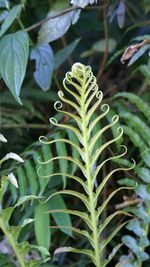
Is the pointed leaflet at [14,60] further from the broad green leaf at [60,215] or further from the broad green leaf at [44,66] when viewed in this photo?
the broad green leaf at [60,215]

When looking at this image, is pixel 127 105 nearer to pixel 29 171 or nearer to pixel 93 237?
pixel 29 171

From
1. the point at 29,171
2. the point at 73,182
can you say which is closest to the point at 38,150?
the point at 29,171

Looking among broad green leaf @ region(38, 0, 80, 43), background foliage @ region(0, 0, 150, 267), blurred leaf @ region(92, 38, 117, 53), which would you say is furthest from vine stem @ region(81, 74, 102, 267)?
blurred leaf @ region(92, 38, 117, 53)

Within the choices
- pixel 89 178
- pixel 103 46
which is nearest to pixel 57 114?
pixel 103 46

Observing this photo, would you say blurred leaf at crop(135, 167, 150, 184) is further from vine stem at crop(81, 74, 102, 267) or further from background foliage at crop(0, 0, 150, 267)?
vine stem at crop(81, 74, 102, 267)

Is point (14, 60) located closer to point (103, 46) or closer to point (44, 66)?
point (44, 66)

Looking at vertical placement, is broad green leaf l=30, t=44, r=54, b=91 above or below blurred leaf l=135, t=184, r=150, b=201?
above

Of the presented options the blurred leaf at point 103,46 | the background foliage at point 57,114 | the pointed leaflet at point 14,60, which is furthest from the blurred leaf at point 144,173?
the blurred leaf at point 103,46
